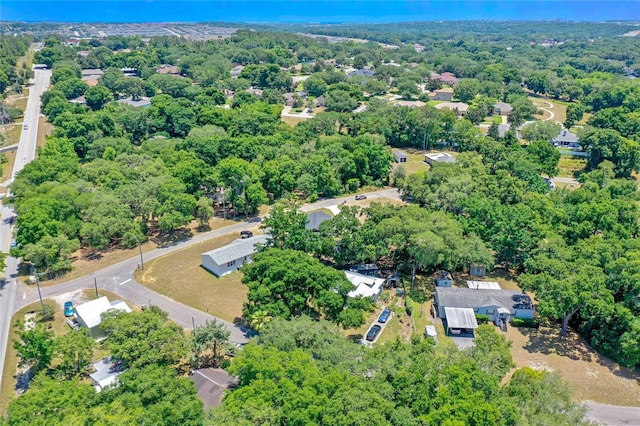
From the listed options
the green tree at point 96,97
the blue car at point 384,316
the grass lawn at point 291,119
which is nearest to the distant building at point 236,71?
the grass lawn at point 291,119

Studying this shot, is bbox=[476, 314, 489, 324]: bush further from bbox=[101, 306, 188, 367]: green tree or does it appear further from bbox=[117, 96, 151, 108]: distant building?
bbox=[117, 96, 151, 108]: distant building

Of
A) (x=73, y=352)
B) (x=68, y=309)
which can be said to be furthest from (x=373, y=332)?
(x=68, y=309)

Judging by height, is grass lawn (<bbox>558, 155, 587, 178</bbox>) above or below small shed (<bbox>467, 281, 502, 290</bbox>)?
above

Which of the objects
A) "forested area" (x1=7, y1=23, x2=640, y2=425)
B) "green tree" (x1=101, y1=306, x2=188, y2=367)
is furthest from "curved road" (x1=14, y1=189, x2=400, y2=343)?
"green tree" (x1=101, y1=306, x2=188, y2=367)

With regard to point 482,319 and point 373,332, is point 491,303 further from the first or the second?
point 373,332

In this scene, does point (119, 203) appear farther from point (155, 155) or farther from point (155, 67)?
point (155, 67)

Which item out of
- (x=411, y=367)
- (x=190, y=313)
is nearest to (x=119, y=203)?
(x=190, y=313)
